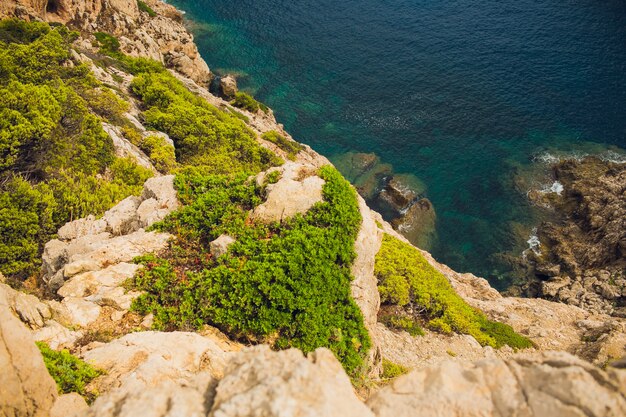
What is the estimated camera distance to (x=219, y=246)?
1834 cm

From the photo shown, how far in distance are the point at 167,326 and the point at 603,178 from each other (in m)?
55.9

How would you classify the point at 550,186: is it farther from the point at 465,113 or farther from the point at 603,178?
the point at 465,113

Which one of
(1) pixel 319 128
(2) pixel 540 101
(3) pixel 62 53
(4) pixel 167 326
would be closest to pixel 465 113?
(2) pixel 540 101

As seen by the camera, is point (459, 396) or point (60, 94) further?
point (60, 94)

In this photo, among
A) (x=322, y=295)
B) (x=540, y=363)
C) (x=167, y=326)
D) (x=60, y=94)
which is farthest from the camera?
(x=60, y=94)

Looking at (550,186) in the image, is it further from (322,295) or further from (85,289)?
(85,289)

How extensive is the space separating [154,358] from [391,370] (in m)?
12.9

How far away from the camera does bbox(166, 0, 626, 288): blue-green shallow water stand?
52969 mm

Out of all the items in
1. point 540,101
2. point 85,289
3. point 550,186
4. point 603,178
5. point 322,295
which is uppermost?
point 540,101

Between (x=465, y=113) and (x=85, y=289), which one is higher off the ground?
(x=465, y=113)

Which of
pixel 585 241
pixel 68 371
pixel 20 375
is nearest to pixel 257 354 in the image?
pixel 20 375

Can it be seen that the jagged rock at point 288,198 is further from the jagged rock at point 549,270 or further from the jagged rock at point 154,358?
the jagged rock at point 549,270

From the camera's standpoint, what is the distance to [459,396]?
7.61m

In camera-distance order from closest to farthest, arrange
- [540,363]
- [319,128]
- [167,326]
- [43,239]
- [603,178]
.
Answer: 1. [540,363]
2. [167,326]
3. [43,239]
4. [603,178]
5. [319,128]
